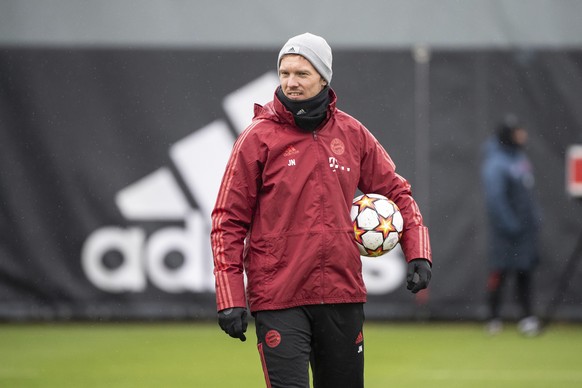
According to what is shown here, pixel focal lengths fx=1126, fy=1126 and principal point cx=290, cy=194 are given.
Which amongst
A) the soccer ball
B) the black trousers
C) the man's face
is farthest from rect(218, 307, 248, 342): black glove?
the man's face

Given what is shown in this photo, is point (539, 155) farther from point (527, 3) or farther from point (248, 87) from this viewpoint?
point (248, 87)

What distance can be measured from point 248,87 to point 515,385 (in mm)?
4955

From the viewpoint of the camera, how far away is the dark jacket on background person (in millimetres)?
11289

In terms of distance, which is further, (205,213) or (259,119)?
(205,213)

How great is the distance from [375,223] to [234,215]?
0.67 m

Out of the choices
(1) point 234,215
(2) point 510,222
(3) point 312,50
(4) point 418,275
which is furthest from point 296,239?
(2) point 510,222

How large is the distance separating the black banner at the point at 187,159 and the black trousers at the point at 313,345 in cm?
694

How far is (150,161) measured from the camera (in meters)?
12.1

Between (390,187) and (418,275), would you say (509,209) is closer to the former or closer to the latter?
(390,187)

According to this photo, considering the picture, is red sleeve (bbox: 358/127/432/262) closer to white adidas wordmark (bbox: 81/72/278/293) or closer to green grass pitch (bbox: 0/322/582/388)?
green grass pitch (bbox: 0/322/582/388)

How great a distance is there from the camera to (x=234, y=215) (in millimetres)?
4777

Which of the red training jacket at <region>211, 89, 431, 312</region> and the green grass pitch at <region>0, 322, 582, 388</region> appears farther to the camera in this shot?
the green grass pitch at <region>0, 322, 582, 388</region>

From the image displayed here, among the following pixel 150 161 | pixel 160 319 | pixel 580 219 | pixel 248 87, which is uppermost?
pixel 248 87

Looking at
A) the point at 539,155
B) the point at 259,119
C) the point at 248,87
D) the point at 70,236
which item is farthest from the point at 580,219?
the point at 259,119
